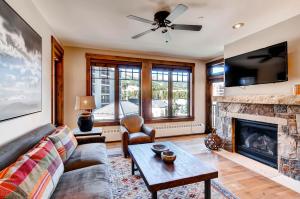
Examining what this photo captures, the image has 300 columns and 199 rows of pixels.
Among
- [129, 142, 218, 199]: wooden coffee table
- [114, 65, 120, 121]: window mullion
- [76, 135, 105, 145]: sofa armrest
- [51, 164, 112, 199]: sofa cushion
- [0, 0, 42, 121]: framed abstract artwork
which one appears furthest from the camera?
[114, 65, 120, 121]: window mullion

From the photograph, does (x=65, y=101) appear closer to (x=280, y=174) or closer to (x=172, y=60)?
(x=172, y=60)

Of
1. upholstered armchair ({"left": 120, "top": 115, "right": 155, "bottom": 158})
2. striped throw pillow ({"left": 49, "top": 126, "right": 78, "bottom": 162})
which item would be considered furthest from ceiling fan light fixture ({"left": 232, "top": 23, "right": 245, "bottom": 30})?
striped throw pillow ({"left": 49, "top": 126, "right": 78, "bottom": 162})

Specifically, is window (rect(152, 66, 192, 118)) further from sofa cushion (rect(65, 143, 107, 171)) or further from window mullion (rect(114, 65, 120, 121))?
sofa cushion (rect(65, 143, 107, 171))

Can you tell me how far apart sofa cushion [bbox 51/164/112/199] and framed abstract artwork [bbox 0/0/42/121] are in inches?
32.5

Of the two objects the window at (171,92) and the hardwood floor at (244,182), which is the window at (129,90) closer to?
the window at (171,92)

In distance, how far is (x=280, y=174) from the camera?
2537mm

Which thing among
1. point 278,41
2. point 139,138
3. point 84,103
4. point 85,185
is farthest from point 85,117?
point 278,41

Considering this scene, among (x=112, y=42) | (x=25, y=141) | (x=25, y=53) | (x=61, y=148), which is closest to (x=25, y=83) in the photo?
(x=25, y=53)

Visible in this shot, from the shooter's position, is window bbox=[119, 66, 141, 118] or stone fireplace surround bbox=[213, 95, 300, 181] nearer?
stone fireplace surround bbox=[213, 95, 300, 181]

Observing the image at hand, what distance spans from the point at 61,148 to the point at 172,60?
3976 millimetres

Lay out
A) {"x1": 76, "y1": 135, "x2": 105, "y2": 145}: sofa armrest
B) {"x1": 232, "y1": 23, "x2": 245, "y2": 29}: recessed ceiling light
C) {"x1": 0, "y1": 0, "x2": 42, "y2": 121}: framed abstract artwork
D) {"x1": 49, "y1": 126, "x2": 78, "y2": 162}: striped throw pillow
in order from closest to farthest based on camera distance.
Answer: {"x1": 0, "y1": 0, "x2": 42, "y2": 121}: framed abstract artwork → {"x1": 49, "y1": 126, "x2": 78, "y2": 162}: striped throw pillow → {"x1": 76, "y1": 135, "x2": 105, "y2": 145}: sofa armrest → {"x1": 232, "y1": 23, "x2": 245, "y2": 29}: recessed ceiling light

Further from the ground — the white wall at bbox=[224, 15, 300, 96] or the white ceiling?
the white ceiling

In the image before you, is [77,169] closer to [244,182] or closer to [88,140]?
[88,140]

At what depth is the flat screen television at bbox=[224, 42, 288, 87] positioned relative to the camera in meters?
2.60
